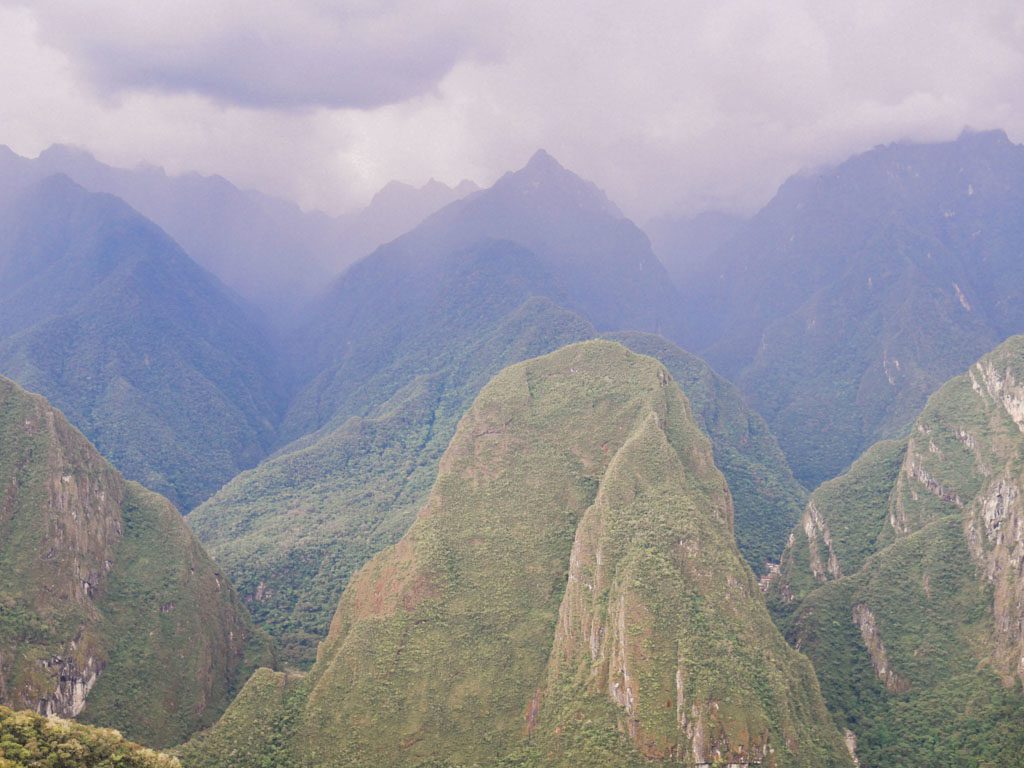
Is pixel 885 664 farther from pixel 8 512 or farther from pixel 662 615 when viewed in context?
pixel 8 512

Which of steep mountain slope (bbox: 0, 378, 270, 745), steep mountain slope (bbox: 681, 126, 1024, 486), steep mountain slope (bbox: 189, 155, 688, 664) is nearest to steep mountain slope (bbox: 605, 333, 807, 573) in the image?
steep mountain slope (bbox: 681, 126, 1024, 486)

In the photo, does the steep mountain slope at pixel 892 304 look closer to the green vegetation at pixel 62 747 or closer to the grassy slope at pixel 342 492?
the grassy slope at pixel 342 492

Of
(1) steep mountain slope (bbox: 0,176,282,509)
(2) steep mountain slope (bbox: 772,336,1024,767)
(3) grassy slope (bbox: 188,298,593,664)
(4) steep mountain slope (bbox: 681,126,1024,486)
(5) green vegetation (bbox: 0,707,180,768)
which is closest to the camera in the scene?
(5) green vegetation (bbox: 0,707,180,768)

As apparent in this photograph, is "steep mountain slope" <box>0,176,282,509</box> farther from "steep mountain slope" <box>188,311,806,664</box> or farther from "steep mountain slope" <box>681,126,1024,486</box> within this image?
"steep mountain slope" <box>681,126,1024,486</box>

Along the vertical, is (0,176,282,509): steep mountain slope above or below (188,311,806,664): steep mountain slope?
above

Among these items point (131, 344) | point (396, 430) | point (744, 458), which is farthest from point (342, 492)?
point (131, 344)

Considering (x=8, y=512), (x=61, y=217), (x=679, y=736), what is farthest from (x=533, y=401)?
(x=61, y=217)
